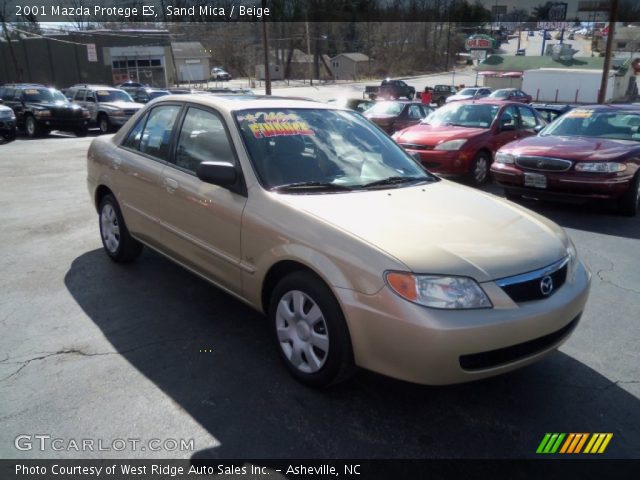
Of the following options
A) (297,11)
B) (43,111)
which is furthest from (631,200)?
(297,11)

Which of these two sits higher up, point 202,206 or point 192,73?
point 202,206

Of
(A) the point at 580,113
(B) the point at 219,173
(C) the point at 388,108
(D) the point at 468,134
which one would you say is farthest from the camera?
(C) the point at 388,108

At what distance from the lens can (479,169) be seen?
9.31 meters

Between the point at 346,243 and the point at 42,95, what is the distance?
19342 mm

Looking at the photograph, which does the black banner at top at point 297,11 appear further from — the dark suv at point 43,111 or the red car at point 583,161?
the red car at point 583,161

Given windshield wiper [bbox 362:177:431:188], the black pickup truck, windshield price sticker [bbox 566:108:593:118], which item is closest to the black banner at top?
the black pickup truck

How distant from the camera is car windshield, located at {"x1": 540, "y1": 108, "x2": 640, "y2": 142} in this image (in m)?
7.39

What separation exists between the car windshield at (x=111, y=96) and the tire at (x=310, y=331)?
759 inches

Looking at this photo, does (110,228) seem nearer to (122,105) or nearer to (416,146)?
(416,146)

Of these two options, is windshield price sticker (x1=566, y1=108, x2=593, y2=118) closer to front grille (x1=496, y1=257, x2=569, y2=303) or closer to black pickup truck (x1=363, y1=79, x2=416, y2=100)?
front grille (x1=496, y1=257, x2=569, y2=303)

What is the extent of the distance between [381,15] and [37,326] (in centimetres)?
9614

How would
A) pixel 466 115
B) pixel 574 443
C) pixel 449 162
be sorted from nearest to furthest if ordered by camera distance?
pixel 574 443 → pixel 449 162 → pixel 466 115

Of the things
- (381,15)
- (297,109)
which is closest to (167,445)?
(297,109)

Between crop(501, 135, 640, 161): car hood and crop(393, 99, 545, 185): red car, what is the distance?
1.38 metres
